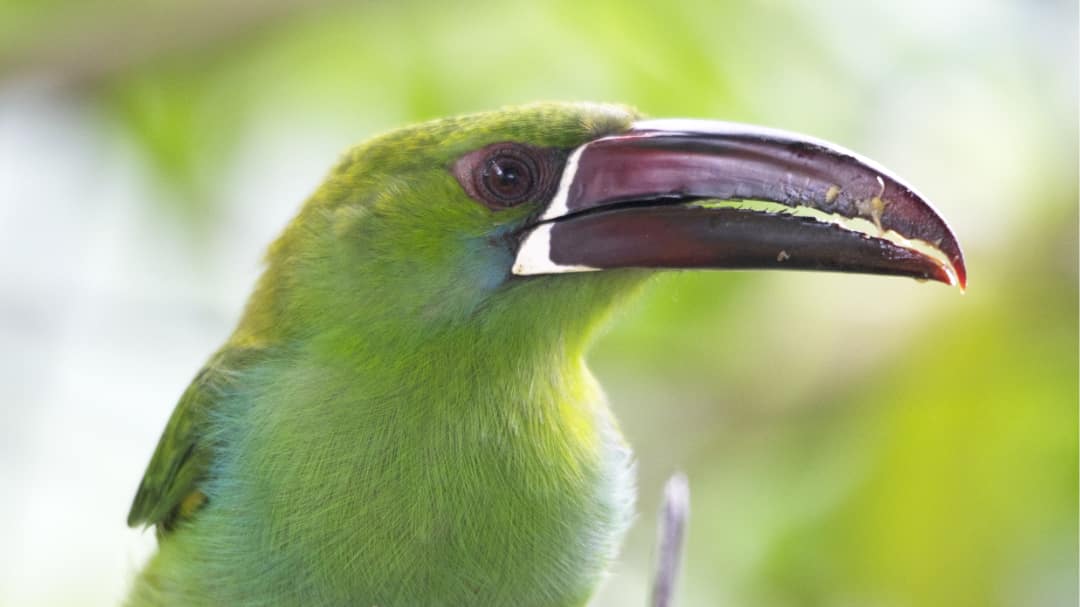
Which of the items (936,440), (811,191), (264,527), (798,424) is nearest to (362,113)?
(798,424)

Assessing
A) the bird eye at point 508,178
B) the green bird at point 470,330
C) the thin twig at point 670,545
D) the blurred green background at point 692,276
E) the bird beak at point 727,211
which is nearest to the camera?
the thin twig at point 670,545

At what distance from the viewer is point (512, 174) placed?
3.52 metres

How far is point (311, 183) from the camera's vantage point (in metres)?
6.54

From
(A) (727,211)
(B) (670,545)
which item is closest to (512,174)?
(A) (727,211)

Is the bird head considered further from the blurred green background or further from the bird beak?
the blurred green background

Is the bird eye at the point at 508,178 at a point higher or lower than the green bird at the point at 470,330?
higher

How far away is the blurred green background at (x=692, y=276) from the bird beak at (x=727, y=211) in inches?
71.0

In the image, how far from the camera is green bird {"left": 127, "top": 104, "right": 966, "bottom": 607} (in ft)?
11.1

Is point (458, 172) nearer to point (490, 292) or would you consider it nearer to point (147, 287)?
point (490, 292)

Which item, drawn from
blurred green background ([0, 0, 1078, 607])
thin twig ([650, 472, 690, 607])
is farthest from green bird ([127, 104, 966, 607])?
blurred green background ([0, 0, 1078, 607])

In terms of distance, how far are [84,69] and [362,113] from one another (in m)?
1.40

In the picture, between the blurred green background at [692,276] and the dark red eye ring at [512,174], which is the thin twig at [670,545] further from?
the blurred green background at [692,276]

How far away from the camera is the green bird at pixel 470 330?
3393 millimetres

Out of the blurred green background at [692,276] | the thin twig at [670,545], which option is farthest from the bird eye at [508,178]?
the blurred green background at [692,276]
